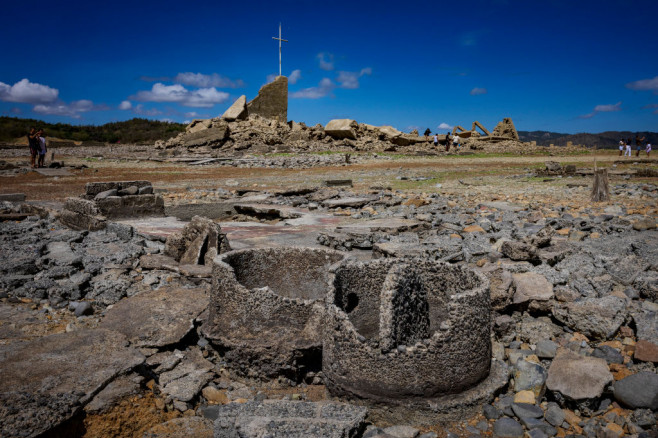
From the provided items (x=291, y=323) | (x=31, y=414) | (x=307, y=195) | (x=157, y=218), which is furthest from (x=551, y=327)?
(x=307, y=195)

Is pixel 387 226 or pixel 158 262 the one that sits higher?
pixel 387 226

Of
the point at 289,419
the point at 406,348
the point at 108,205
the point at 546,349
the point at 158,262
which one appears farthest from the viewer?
the point at 108,205

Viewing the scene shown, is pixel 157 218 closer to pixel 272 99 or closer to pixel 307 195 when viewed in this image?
pixel 307 195

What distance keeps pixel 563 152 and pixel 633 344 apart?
30.0 m

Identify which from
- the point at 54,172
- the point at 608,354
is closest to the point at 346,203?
the point at 608,354

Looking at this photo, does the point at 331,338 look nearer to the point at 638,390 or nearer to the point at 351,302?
the point at 351,302

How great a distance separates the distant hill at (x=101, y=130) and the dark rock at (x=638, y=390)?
45.2m

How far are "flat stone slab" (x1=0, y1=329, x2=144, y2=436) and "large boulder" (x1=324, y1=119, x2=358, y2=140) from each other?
96.7 feet

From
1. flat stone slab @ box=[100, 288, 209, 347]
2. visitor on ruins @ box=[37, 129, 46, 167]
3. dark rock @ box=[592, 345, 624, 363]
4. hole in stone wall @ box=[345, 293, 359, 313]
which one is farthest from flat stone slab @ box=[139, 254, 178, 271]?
visitor on ruins @ box=[37, 129, 46, 167]

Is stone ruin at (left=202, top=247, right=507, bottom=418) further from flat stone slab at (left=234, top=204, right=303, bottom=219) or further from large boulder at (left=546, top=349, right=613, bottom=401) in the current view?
flat stone slab at (left=234, top=204, right=303, bottom=219)

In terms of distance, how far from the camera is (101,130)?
180 ft

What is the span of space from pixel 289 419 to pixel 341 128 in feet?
100.0

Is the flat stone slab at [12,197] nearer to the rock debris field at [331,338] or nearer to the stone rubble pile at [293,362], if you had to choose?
the stone rubble pile at [293,362]

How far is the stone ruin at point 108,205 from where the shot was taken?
682 centimetres
